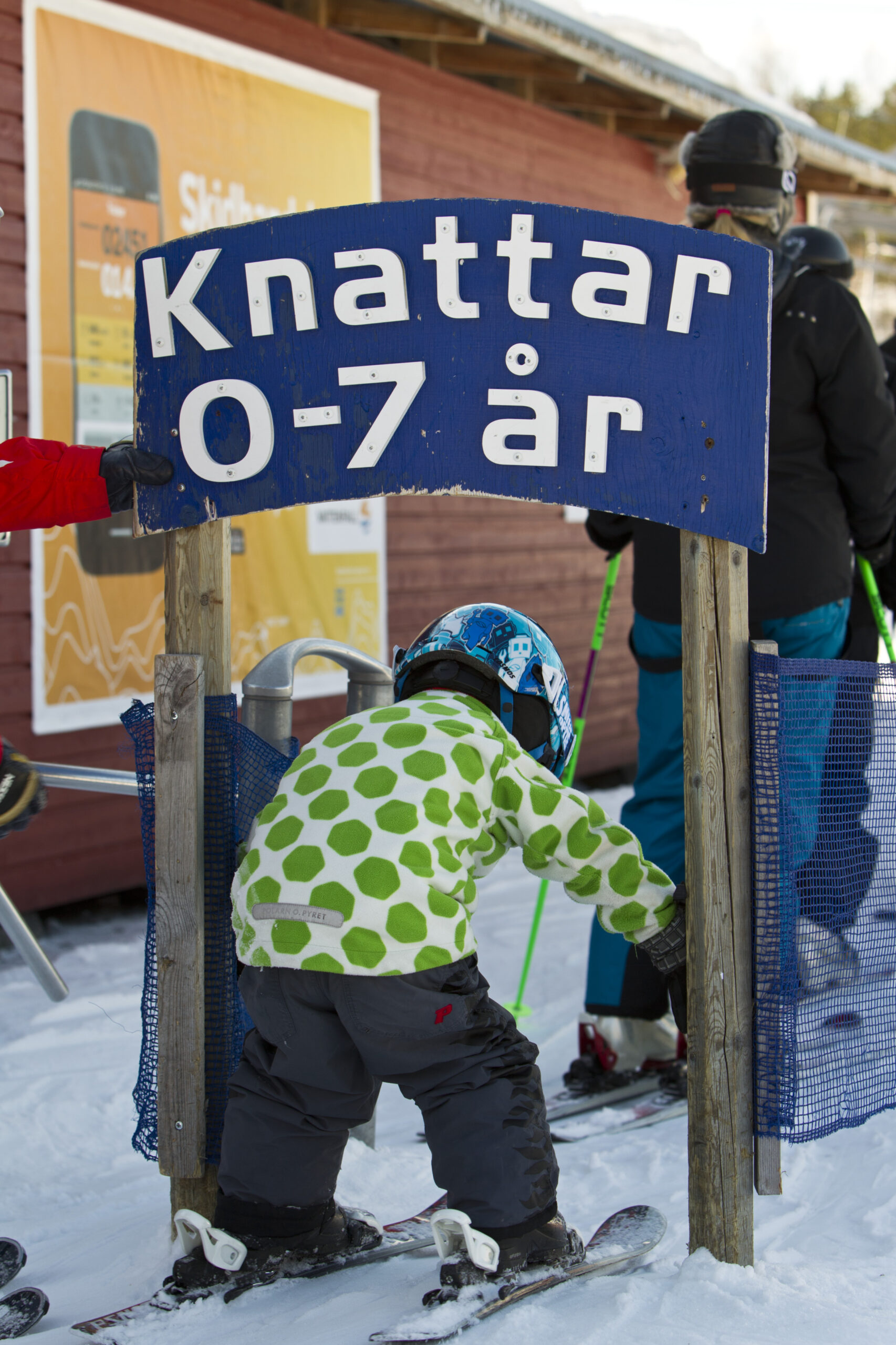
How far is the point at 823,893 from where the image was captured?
2652mm

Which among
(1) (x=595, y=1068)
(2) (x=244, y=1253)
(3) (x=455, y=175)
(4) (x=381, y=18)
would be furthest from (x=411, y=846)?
(3) (x=455, y=175)

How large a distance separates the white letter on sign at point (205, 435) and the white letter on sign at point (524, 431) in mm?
412

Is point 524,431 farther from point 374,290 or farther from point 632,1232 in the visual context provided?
point 632,1232

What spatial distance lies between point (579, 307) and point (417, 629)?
4824 millimetres

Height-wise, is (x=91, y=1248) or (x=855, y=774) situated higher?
(x=855, y=774)

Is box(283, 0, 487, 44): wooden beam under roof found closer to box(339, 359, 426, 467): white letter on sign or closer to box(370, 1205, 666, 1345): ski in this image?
box(339, 359, 426, 467): white letter on sign

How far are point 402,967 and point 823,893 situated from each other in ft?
3.40

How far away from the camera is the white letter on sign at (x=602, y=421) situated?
2258mm

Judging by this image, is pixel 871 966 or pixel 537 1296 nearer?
pixel 537 1296

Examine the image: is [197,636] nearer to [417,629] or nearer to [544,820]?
[544,820]

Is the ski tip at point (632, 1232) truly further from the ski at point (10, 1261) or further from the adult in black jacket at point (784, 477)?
the ski at point (10, 1261)

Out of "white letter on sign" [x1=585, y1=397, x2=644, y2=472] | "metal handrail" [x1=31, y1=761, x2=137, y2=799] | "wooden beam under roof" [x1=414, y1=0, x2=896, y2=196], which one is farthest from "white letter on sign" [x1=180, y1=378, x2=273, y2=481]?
"wooden beam under roof" [x1=414, y1=0, x2=896, y2=196]

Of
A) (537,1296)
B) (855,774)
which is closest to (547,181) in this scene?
(855,774)

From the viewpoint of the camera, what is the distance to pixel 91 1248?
262 centimetres
